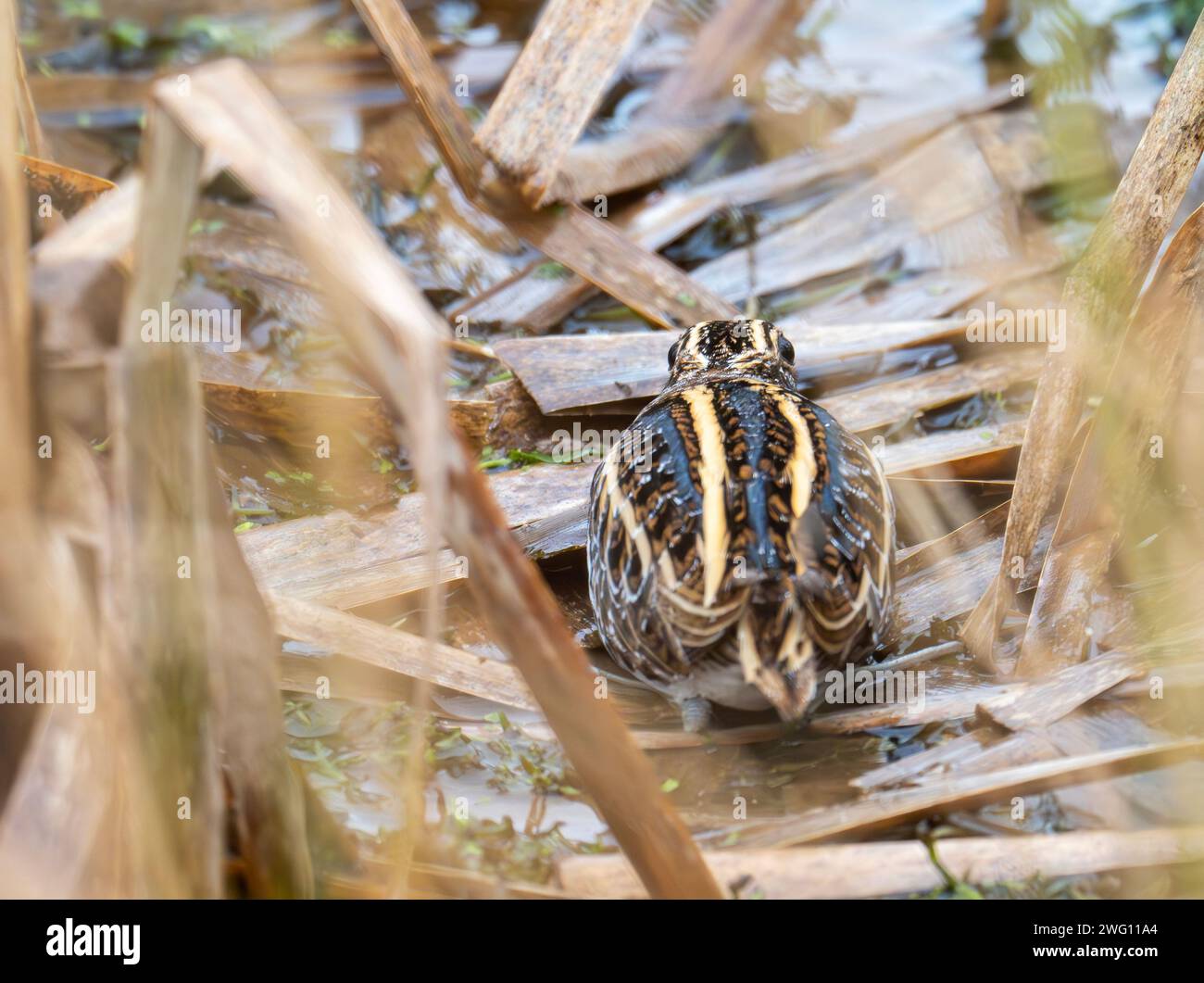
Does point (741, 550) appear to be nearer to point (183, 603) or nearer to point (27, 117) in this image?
point (183, 603)

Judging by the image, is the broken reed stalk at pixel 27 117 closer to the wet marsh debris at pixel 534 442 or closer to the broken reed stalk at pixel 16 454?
the wet marsh debris at pixel 534 442

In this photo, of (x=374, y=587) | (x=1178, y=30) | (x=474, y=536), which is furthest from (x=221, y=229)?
(x=1178, y=30)

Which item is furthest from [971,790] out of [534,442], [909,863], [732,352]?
[534,442]

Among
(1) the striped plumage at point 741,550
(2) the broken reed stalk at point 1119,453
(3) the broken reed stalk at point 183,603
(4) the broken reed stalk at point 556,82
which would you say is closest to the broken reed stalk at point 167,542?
(3) the broken reed stalk at point 183,603

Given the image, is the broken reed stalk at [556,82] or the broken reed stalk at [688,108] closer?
the broken reed stalk at [556,82]

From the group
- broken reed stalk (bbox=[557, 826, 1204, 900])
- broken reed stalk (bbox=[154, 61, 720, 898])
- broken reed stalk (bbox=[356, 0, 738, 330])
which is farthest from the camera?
broken reed stalk (bbox=[356, 0, 738, 330])

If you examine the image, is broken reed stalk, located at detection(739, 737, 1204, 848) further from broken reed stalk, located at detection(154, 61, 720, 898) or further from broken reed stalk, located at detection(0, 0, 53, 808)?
broken reed stalk, located at detection(0, 0, 53, 808)

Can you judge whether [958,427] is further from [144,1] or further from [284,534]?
[144,1]

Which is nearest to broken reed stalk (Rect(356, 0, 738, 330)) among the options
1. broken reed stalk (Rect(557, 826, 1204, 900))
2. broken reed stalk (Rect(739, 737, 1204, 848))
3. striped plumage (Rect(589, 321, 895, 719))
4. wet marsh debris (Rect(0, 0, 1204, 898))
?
wet marsh debris (Rect(0, 0, 1204, 898))
